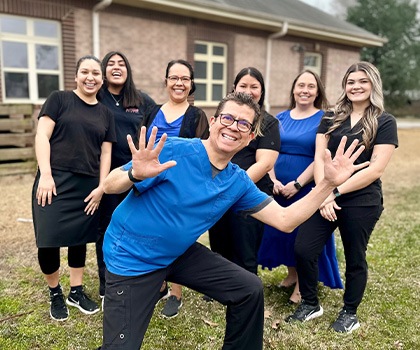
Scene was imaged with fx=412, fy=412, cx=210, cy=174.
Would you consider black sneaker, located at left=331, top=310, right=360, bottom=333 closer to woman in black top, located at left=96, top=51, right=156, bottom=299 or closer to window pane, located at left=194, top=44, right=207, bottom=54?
woman in black top, located at left=96, top=51, right=156, bottom=299

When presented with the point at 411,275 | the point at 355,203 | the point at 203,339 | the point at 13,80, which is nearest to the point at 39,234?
the point at 203,339

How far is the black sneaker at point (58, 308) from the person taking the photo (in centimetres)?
322

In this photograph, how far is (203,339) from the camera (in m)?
3.03

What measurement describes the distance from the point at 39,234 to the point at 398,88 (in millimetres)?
30742

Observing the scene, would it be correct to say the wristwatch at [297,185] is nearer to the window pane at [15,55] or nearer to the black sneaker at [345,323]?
the black sneaker at [345,323]

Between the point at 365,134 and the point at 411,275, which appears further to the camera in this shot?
the point at 411,275

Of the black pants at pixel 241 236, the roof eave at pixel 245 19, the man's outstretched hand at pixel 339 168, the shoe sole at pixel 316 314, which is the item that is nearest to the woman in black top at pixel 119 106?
the black pants at pixel 241 236

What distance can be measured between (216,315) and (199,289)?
1071mm

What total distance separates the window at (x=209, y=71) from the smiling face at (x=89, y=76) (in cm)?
927

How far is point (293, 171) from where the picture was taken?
3.44m

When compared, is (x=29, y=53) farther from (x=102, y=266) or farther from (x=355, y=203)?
(x=355, y=203)

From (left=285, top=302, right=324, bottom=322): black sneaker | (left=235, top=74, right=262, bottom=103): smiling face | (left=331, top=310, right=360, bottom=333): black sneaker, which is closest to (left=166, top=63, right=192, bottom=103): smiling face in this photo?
(left=235, top=74, right=262, bottom=103): smiling face

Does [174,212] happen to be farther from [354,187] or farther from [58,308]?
[58,308]

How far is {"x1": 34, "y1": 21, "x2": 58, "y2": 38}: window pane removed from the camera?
9078 mm
